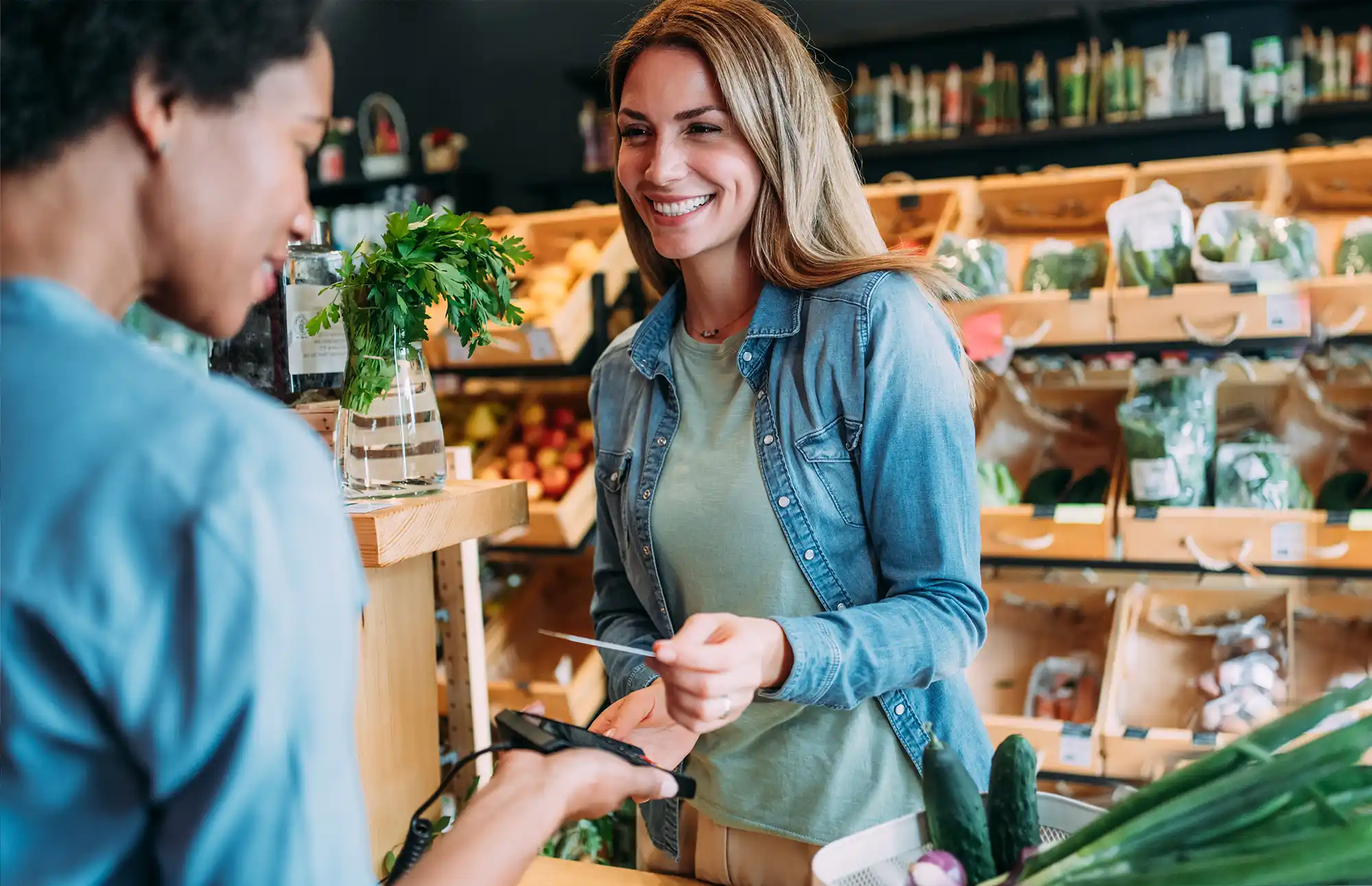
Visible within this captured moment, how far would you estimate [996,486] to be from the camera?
2.92 m

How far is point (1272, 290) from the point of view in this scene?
2.62m

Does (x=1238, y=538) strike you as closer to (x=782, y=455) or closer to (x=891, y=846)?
(x=782, y=455)

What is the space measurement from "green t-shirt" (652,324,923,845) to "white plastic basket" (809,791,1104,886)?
0.46 metres

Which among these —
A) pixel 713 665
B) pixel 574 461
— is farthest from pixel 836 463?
pixel 574 461

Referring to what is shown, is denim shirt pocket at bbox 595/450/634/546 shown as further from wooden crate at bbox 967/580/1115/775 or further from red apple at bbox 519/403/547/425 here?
red apple at bbox 519/403/547/425

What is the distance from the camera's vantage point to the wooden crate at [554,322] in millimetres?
3008

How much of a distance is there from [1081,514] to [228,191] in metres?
2.45

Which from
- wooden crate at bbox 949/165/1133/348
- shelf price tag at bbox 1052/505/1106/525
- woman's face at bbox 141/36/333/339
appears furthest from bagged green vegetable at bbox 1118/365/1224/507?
woman's face at bbox 141/36/333/339

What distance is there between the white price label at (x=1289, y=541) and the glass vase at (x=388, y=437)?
6.83 ft

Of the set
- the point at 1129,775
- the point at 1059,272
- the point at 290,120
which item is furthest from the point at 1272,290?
the point at 290,120

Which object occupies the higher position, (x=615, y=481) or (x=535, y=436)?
(x=615, y=481)

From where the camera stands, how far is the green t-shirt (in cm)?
138

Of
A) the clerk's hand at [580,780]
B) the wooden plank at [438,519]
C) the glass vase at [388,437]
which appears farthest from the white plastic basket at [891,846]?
the glass vase at [388,437]

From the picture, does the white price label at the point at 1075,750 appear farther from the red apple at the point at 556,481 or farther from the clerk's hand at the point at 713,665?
the clerk's hand at the point at 713,665
